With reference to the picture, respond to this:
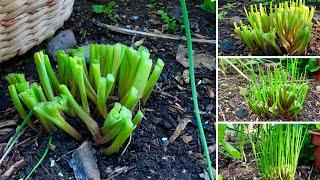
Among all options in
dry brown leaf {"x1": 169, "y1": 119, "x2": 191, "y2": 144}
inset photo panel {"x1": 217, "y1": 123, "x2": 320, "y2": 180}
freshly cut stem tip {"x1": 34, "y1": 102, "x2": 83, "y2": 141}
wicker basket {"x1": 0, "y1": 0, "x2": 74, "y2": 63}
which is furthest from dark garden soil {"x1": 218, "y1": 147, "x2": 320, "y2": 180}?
wicker basket {"x1": 0, "y1": 0, "x2": 74, "y2": 63}

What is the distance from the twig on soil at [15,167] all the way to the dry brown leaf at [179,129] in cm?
22

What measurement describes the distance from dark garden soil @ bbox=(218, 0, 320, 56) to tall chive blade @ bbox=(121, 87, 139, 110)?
5.3 inches

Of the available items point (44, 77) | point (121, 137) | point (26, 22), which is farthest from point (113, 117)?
point (26, 22)

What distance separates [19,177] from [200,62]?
1.26 feet

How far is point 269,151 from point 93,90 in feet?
0.93

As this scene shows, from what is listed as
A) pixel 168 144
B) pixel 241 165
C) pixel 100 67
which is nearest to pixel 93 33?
pixel 100 67

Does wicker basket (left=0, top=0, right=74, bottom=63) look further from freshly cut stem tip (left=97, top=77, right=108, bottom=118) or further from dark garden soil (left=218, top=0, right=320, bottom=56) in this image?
dark garden soil (left=218, top=0, right=320, bottom=56)

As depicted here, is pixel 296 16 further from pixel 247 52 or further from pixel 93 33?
pixel 93 33

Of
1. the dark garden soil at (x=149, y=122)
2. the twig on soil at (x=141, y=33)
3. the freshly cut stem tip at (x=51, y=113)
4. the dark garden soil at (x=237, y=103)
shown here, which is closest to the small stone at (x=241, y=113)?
the dark garden soil at (x=237, y=103)

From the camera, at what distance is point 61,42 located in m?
1.20

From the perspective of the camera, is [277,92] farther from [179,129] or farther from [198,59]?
[198,59]

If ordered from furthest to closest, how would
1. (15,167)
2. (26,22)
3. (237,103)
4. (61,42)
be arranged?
(61,42), (26,22), (15,167), (237,103)

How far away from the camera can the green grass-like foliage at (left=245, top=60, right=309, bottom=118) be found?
0.86m

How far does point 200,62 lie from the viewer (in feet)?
3.85
